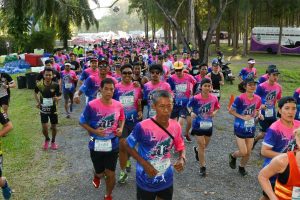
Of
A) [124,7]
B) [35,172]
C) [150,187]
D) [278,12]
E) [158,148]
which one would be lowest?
[35,172]

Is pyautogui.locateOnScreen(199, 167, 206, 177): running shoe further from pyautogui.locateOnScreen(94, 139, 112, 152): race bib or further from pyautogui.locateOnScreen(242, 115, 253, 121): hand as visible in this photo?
pyautogui.locateOnScreen(94, 139, 112, 152): race bib

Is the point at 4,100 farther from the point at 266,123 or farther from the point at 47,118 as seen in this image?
the point at 266,123

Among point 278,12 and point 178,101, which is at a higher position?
point 278,12

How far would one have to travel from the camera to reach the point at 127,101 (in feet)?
22.2

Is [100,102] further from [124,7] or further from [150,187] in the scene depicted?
[124,7]

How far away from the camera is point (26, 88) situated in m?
18.4

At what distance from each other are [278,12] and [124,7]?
166 metres

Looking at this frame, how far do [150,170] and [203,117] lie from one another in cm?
313

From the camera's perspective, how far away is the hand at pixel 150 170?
3840mm

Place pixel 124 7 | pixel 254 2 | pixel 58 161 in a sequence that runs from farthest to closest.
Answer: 1. pixel 124 7
2. pixel 254 2
3. pixel 58 161

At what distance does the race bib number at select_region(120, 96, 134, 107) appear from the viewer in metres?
6.74

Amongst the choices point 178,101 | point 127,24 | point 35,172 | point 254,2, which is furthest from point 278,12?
point 127,24

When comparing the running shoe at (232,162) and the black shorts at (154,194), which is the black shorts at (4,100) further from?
the black shorts at (154,194)

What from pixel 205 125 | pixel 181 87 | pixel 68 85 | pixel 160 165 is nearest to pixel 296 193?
pixel 160 165
